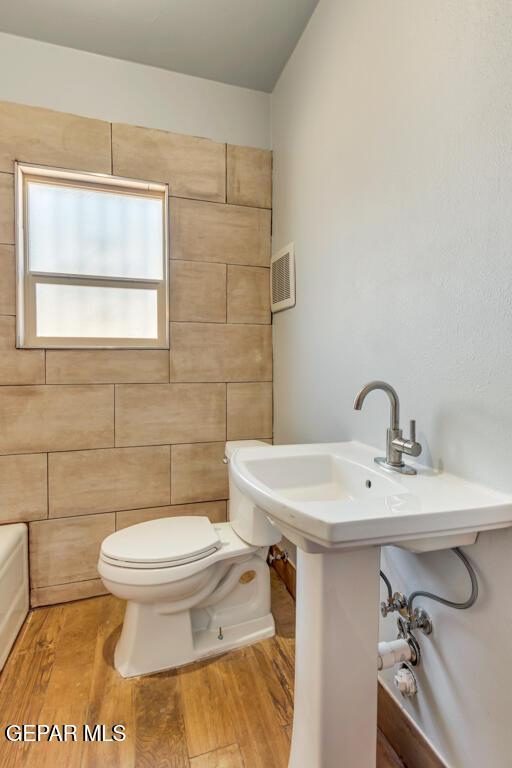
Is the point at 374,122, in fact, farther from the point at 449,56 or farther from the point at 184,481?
the point at 184,481

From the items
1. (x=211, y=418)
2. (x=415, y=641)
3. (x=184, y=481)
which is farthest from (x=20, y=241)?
(x=415, y=641)

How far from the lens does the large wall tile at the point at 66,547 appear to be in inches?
72.4

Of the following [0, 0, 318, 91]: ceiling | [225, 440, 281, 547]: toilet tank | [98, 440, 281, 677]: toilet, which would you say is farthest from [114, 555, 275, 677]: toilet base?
[0, 0, 318, 91]: ceiling

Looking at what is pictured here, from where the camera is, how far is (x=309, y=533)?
73 cm

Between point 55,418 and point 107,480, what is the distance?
40 cm

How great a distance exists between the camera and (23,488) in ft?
5.96

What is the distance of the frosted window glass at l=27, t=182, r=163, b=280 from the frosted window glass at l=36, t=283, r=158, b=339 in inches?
3.6

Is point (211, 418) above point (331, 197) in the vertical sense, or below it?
below

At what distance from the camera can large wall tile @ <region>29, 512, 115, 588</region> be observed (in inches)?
72.4

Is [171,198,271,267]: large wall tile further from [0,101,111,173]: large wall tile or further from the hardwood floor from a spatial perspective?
the hardwood floor

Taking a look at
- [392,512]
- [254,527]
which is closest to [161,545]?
[254,527]

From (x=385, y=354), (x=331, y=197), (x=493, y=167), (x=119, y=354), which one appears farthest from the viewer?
(x=119, y=354)

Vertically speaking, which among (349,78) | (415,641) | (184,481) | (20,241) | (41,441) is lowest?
(415,641)

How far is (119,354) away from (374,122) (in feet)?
4.83
